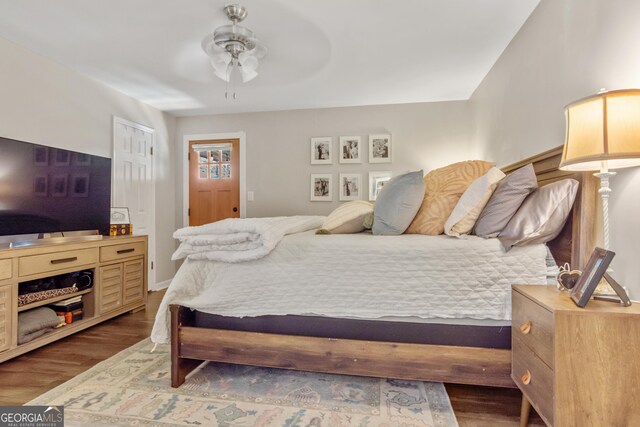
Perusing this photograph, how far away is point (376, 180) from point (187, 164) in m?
2.61

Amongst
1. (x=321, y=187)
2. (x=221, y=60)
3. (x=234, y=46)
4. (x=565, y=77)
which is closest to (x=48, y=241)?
(x=221, y=60)

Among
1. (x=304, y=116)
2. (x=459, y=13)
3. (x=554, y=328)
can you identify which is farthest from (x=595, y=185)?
(x=304, y=116)

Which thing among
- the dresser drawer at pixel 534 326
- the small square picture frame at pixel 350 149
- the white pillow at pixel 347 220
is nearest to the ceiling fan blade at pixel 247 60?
the white pillow at pixel 347 220

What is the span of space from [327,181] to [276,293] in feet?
8.49

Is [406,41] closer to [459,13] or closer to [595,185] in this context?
[459,13]

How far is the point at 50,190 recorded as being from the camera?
2566 millimetres

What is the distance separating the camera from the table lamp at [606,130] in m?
1.05

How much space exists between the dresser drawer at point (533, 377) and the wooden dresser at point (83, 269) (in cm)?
291

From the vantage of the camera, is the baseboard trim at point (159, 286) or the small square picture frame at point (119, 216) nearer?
the small square picture frame at point (119, 216)

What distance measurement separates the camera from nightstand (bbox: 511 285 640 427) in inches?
39.7

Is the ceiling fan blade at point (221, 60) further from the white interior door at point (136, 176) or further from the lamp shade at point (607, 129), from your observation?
the lamp shade at point (607, 129)

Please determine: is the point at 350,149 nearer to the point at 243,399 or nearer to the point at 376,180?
the point at 376,180

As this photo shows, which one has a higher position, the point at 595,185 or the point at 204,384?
the point at 595,185

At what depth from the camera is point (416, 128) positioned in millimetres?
3936
